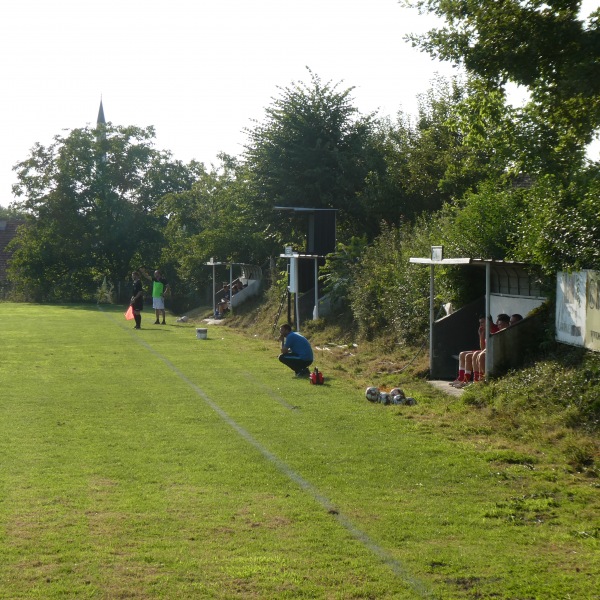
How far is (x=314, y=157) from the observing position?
1446 inches

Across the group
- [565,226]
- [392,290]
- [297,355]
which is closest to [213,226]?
[392,290]

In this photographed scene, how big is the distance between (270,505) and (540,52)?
279 inches

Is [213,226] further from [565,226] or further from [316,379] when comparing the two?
[565,226]

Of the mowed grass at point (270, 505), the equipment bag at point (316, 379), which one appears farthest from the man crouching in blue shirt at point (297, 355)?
the mowed grass at point (270, 505)

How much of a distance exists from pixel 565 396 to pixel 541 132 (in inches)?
159

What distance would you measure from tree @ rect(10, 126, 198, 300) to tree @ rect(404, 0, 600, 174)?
49929mm

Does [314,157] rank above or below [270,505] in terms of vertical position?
above

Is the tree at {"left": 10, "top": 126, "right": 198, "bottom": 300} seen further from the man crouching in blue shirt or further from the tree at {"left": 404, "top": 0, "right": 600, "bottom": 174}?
the tree at {"left": 404, "top": 0, "right": 600, "bottom": 174}

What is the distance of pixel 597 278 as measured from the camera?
12719mm

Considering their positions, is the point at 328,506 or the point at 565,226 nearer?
the point at 328,506

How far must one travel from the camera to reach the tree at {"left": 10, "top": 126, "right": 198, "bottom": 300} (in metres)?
61.4

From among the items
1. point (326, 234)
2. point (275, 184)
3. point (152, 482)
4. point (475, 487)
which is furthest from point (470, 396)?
point (275, 184)

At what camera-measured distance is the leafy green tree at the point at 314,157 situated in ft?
119

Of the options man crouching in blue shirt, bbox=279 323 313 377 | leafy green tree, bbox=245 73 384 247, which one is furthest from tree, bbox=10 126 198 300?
man crouching in blue shirt, bbox=279 323 313 377
